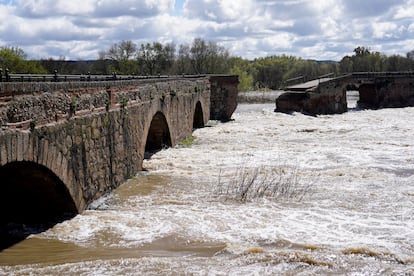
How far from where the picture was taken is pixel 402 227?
33.0 feet

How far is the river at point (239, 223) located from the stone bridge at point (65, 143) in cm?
55

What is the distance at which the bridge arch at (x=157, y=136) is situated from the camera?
19.7m

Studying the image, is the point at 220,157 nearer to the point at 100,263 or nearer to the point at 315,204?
the point at 315,204

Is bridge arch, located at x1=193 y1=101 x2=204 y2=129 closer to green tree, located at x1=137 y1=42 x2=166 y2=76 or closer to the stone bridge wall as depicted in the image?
the stone bridge wall

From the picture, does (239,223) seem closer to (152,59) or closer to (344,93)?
(344,93)

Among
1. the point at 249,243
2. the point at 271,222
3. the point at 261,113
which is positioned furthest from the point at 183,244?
the point at 261,113

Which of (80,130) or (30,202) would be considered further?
(80,130)

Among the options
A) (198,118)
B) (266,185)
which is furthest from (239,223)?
(198,118)

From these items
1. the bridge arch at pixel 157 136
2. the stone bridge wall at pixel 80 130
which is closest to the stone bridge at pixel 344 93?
the bridge arch at pixel 157 136

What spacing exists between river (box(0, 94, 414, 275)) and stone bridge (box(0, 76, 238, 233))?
0.55 m

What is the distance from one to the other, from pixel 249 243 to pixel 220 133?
1633cm

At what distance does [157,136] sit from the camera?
19922mm

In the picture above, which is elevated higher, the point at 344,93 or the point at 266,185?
the point at 344,93

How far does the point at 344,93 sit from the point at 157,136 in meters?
22.9
